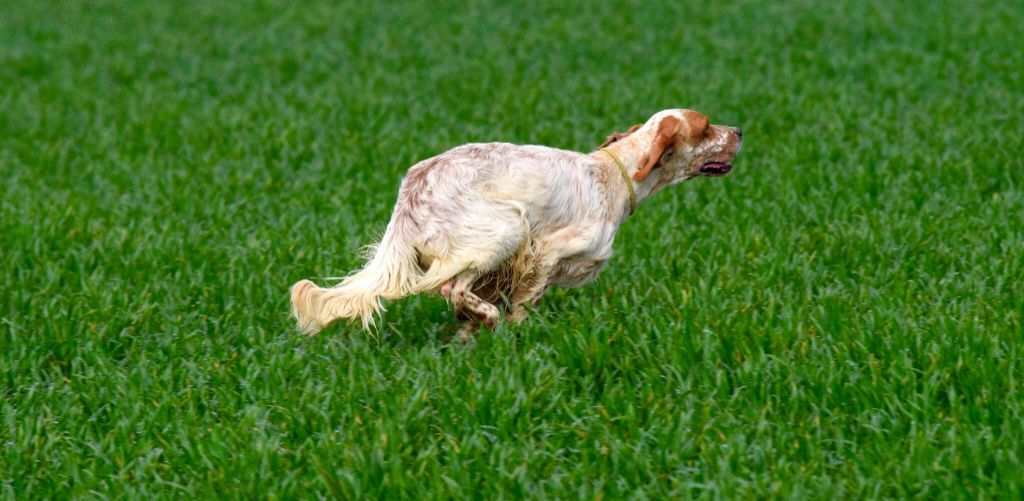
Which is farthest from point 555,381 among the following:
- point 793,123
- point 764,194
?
point 793,123

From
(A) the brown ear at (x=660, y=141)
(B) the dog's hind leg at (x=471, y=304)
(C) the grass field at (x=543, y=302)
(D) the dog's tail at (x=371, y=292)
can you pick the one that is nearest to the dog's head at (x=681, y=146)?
(A) the brown ear at (x=660, y=141)

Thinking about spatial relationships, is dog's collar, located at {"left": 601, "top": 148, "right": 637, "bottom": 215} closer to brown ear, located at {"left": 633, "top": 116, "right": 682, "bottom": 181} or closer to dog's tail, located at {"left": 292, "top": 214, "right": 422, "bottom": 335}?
brown ear, located at {"left": 633, "top": 116, "right": 682, "bottom": 181}

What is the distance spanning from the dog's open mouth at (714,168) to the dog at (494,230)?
256mm

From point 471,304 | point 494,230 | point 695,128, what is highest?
point 695,128

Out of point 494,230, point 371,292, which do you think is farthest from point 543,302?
point 371,292

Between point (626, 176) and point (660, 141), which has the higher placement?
point (660, 141)

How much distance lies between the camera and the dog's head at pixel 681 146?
213 inches

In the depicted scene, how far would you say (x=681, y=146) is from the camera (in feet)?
18.1

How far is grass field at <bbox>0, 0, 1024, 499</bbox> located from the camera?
13.4ft

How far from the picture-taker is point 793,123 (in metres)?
9.90

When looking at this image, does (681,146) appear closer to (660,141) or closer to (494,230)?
(660,141)

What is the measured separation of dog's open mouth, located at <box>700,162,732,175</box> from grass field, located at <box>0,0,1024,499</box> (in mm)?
534

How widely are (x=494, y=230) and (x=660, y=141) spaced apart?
90 cm

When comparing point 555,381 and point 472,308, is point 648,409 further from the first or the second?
point 472,308
